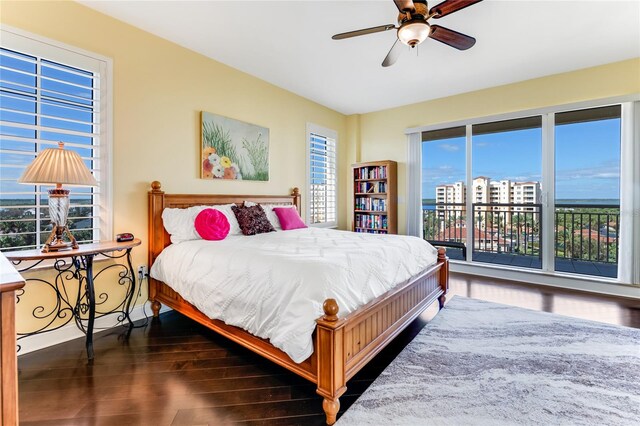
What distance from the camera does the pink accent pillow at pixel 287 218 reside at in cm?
369

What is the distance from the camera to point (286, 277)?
173 centimetres

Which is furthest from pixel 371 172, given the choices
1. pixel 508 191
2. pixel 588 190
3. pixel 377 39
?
pixel 588 190

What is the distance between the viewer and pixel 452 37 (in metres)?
2.38

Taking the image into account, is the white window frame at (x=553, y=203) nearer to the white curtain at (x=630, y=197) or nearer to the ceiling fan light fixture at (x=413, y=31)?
the white curtain at (x=630, y=197)

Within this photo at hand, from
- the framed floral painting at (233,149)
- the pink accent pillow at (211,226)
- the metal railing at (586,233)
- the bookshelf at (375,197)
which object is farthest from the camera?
the bookshelf at (375,197)

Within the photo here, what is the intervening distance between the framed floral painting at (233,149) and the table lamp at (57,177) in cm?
136

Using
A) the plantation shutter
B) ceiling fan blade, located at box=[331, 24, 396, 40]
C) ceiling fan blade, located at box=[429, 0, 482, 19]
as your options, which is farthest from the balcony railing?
ceiling fan blade, located at box=[331, 24, 396, 40]

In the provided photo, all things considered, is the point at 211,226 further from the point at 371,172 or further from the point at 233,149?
the point at 371,172

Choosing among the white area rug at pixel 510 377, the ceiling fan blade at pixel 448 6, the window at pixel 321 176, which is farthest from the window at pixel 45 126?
the window at pixel 321 176

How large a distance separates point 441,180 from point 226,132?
370 centimetres

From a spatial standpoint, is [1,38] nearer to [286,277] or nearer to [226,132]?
[226,132]

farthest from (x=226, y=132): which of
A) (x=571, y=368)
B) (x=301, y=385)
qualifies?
(x=571, y=368)

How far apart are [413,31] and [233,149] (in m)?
2.49

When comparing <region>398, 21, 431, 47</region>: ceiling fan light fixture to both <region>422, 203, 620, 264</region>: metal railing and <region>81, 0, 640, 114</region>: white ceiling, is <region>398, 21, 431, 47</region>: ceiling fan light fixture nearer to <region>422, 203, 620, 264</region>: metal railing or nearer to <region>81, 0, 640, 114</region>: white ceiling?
<region>81, 0, 640, 114</region>: white ceiling
